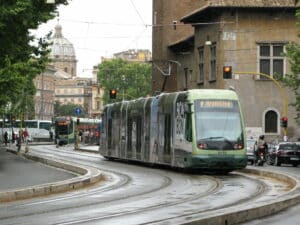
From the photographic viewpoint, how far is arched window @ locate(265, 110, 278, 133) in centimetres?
5350

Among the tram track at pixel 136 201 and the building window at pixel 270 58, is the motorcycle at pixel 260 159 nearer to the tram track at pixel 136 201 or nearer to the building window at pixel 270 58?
the building window at pixel 270 58

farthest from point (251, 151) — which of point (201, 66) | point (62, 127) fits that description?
point (62, 127)

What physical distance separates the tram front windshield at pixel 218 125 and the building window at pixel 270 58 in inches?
1019

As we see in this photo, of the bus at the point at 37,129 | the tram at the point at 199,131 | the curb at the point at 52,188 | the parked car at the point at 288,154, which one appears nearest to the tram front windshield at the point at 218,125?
the tram at the point at 199,131

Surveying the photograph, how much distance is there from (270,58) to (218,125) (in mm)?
26881

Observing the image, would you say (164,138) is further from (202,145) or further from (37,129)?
(37,129)

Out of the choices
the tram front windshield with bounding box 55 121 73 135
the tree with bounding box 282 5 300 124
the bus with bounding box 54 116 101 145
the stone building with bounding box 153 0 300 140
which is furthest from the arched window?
the tram front windshield with bounding box 55 121 73 135

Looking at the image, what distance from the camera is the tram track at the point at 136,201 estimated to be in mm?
14094

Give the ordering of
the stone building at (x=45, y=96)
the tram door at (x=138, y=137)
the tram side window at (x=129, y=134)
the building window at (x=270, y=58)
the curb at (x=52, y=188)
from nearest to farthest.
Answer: the curb at (x=52, y=188) < the tram door at (x=138, y=137) < the tram side window at (x=129, y=134) < the building window at (x=270, y=58) < the stone building at (x=45, y=96)

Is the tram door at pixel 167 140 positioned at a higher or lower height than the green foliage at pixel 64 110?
lower

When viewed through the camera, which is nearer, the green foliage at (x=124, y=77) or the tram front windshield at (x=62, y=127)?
the tram front windshield at (x=62, y=127)

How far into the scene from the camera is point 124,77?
155750mm

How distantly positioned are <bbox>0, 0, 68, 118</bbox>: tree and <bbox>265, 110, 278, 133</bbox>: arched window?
21.3m

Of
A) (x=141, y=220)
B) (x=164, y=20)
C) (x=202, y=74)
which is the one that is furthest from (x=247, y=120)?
(x=141, y=220)
